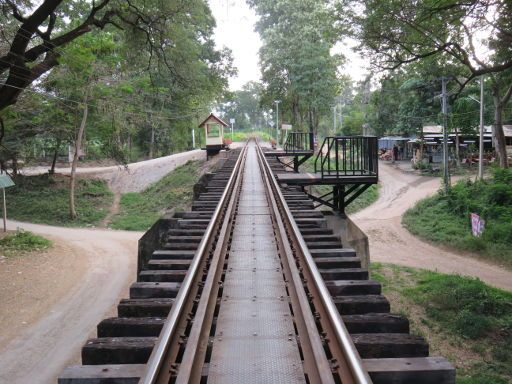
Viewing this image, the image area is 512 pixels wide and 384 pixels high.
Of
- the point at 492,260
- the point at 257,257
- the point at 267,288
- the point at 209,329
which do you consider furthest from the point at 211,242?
the point at 492,260

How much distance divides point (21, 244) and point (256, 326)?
55.2ft

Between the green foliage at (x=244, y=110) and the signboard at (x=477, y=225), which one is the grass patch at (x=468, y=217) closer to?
the signboard at (x=477, y=225)

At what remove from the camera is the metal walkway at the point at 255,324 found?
3.32 m

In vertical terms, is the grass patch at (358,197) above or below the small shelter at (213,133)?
below

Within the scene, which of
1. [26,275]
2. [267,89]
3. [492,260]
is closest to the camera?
[26,275]

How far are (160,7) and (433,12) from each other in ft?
24.5

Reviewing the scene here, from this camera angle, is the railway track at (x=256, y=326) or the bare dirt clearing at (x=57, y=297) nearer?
the railway track at (x=256, y=326)

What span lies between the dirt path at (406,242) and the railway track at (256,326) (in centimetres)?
1171

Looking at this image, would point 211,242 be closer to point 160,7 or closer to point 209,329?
point 209,329

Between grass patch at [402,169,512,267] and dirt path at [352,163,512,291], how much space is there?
1.74ft

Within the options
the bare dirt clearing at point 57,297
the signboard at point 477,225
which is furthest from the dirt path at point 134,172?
the signboard at point 477,225

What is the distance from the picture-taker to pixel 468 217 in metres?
23.4

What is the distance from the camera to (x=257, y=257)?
631cm

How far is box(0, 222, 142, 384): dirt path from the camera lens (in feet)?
31.8
